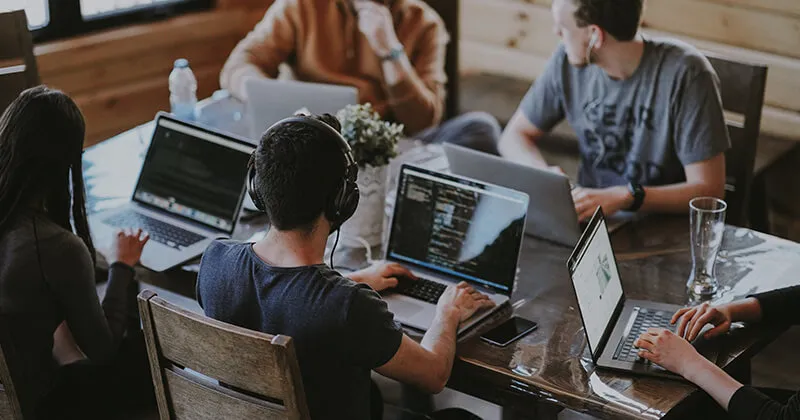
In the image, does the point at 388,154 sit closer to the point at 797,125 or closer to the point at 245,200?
the point at 245,200

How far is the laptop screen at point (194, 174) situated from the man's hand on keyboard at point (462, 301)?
2.11 feet

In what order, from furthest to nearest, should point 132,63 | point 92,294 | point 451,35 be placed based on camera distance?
point 132,63
point 451,35
point 92,294

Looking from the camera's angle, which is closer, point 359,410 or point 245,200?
point 359,410

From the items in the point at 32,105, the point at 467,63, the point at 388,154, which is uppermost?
the point at 32,105

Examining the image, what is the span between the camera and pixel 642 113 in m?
2.78

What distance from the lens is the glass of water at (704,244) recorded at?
2236 millimetres

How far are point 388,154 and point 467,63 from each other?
84.2 inches

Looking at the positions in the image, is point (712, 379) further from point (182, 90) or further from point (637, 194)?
point (182, 90)

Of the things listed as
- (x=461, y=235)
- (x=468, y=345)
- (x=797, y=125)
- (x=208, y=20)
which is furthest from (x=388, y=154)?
(x=208, y=20)

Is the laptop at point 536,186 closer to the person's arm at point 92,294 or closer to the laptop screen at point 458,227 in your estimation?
the laptop screen at point 458,227

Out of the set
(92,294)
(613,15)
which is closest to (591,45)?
(613,15)

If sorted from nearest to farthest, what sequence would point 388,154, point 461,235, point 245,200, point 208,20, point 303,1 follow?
point 461,235 → point 388,154 → point 245,200 → point 303,1 → point 208,20

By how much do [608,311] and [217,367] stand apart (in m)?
0.79

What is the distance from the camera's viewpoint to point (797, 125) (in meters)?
3.72
